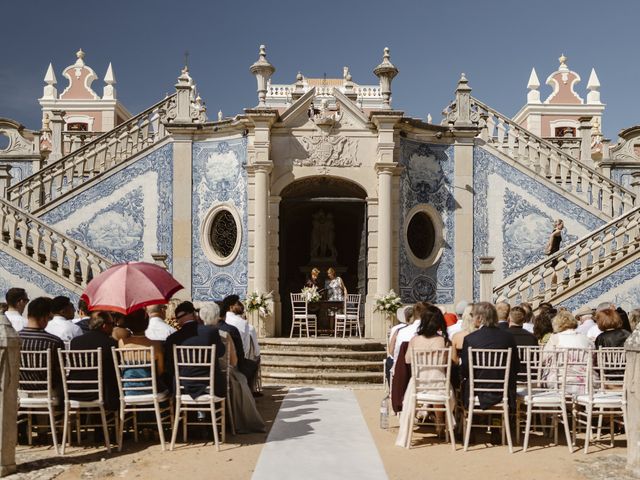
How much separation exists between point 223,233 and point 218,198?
2.47 ft

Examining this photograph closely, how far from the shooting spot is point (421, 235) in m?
16.0

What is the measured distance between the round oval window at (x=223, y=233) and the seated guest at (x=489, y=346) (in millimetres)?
9121

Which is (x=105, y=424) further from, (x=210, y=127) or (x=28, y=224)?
(x=210, y=127)

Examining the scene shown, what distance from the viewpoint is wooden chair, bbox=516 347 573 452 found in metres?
7.19

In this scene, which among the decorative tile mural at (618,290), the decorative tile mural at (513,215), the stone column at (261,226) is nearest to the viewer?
the decorative tile mural at (618,290)

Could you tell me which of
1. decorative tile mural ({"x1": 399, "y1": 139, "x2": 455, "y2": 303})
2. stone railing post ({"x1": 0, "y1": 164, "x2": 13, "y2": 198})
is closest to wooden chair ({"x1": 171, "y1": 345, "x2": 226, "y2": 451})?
decorative tile mural ({"x1": 399, "y1": 139, "x2": 455, "y2": 303})

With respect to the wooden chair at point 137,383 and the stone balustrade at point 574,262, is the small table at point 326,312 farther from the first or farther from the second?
the wooden chair at point 137,383

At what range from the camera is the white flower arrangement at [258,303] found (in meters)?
14.6

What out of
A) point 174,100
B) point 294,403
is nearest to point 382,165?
point 174,100

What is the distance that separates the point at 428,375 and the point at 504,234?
9.18 m

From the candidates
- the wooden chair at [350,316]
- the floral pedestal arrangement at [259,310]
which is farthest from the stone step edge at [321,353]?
the wooden chair at [350,316]

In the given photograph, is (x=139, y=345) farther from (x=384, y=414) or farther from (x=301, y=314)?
(x=301, y=314)

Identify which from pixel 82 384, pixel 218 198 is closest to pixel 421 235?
pixel 218 198

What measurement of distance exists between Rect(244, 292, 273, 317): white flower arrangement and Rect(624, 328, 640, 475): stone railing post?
904 centimetres
